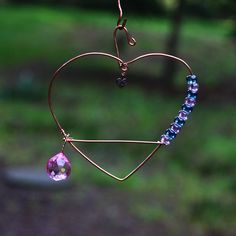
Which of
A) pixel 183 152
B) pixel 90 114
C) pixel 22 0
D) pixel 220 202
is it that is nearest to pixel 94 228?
pixel 220 202

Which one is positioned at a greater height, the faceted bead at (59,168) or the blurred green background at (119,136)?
the faceted bead at (59,168)

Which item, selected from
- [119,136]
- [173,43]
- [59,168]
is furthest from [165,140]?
[173,43]

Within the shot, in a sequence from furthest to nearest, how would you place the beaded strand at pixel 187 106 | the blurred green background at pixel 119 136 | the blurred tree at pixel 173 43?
the blurred tree at pixel 173 43, the blurred green background at pixel 119 136, the beaded strand at pixel 187 106

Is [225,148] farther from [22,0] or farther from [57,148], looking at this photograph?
[22,0]

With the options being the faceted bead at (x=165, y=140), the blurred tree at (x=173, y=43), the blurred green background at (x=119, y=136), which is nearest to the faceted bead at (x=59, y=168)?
the faceted bead at (x=165, y=140)

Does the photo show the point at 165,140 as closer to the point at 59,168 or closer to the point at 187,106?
the point at 187,106

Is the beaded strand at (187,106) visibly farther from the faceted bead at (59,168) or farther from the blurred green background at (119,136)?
the blurred green background at (119,136)

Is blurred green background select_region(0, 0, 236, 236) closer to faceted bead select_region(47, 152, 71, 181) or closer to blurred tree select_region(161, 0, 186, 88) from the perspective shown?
blurred tree select_region(161, 0, 186, 88)
